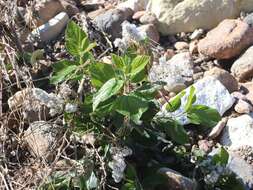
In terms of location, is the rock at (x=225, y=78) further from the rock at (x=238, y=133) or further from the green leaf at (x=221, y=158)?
the green leaf at (x=221, y=158)

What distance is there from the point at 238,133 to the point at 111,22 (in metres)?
0.77

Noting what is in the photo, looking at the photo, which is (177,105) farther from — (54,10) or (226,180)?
(54,10)

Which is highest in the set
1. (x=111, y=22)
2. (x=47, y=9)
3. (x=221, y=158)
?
(x=47, y=9)

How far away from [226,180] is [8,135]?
74cm

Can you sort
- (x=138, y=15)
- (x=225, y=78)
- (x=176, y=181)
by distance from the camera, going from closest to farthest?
(x=176, y=181), (x=225, y=78), (x=138, y=15)

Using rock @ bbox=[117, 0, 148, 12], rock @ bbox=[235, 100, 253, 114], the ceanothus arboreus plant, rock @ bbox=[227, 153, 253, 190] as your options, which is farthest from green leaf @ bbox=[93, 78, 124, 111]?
rock @ bbox=[117, 0, 148, 12]

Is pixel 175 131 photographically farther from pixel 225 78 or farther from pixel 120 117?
pixel 225 78

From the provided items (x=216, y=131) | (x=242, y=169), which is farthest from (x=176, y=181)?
(x=216, y=131)

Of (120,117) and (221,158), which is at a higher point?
(120,117)

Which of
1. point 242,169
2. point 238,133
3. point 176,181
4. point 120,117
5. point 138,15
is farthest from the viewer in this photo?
point 138,15

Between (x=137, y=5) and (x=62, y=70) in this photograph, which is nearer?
(x=62, y=70)

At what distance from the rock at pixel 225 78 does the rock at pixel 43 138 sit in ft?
2.45

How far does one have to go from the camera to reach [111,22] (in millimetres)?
2574

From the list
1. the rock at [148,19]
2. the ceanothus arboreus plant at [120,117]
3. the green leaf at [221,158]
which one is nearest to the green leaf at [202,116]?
the ceanothus arboreus plant at [120,117]
